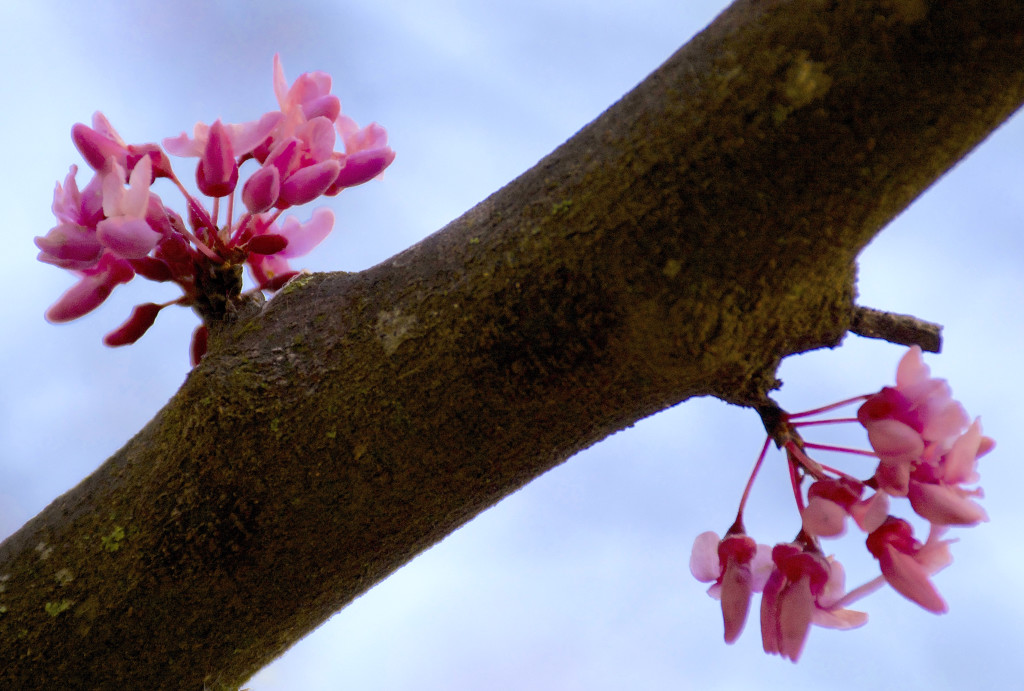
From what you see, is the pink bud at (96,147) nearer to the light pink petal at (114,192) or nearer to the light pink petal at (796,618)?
the light pink petal at (114,192)

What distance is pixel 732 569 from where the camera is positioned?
2.18 feet

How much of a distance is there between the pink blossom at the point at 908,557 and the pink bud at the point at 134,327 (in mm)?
647

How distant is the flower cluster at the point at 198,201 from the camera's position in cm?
68

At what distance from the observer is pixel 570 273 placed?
58 cm

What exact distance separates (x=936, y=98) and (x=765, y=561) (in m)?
0.36

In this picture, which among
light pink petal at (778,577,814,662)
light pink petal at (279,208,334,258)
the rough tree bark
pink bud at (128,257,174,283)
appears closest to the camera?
the rough tree bark

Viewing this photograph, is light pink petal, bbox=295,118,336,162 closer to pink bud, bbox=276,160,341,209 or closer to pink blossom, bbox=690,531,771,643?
pink bud, bbox=276,160,341,209

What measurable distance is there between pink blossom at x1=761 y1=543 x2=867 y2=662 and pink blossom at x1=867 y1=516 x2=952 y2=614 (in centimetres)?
4

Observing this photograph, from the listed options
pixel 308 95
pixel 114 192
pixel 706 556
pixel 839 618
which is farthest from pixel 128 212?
pixel 839 618

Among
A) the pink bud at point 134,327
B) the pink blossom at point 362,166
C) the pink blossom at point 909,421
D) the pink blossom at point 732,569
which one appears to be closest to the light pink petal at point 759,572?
the pink blossom at point 732,569

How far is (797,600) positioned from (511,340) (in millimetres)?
291

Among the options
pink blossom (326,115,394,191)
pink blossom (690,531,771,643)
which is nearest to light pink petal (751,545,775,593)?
pink blossom (690,531,771,643)

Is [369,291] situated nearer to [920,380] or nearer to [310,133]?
[310,133]

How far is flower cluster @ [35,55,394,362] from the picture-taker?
2.24 feet
